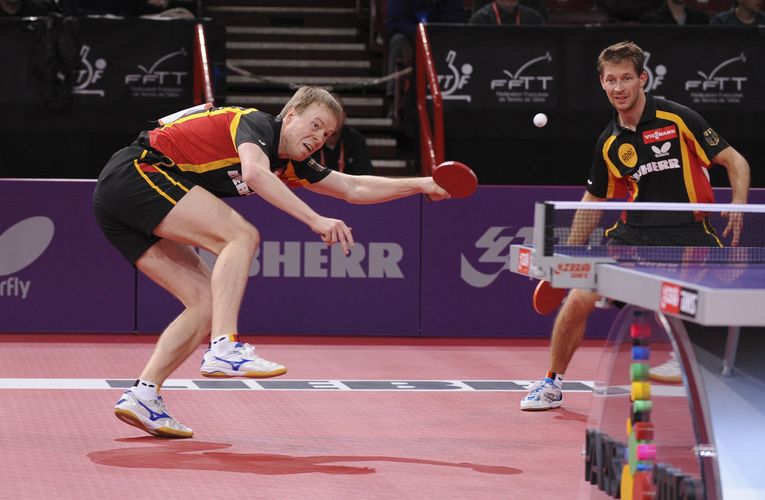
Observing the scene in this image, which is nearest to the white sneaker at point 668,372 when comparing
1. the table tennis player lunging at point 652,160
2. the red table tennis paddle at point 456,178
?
the red table tennis paddle at point 456,178

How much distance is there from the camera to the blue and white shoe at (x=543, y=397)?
22.2 ft

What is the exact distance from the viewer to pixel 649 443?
366 cm

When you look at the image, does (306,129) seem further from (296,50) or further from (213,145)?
(296,50)

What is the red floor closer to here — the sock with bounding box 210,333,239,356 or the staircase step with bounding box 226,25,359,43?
the sock with bounding box 210,333,239,356

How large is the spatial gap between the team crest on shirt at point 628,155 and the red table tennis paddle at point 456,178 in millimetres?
1182

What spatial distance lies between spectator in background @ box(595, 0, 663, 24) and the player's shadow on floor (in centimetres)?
720

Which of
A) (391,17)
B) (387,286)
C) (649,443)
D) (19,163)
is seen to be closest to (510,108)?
(391,17)

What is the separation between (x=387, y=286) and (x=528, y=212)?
1201 mm

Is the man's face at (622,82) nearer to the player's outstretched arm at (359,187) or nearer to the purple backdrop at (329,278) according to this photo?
the player's outstretched arm at (359,187)

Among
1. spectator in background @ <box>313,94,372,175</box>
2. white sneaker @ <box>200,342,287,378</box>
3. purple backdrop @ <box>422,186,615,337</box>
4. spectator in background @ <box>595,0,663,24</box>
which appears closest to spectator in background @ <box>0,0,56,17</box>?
spectator in background @ <box>313,94,372,175</box>

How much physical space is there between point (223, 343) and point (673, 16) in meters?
7.78

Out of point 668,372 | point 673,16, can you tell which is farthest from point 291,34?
point 668,372

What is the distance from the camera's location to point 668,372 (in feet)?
11.9

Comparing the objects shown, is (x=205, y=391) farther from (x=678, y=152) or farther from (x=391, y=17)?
(x=391, y=17)
